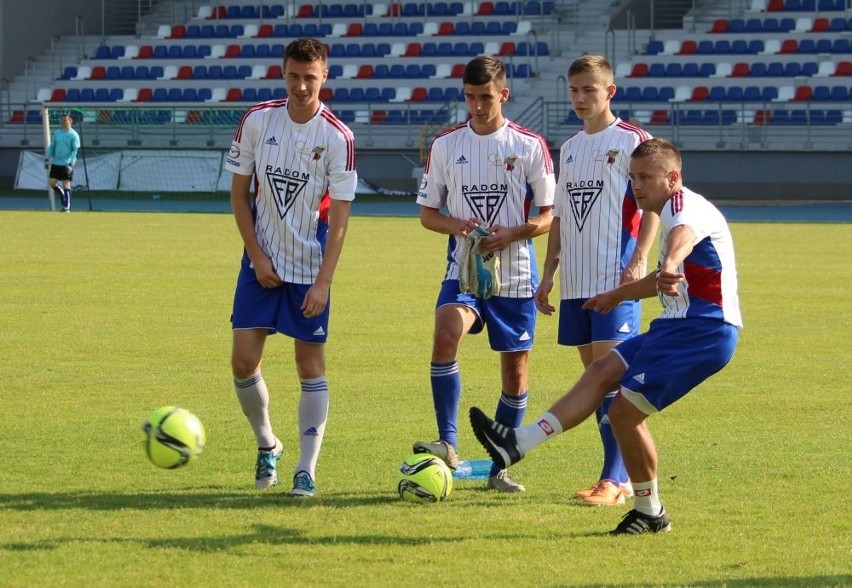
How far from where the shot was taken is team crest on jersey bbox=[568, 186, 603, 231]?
6.34m

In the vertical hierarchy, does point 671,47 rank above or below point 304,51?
above

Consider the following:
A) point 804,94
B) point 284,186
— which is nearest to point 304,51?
point 284,186

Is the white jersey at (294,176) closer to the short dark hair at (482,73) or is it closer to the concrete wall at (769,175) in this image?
the short dark hair at (482,73)

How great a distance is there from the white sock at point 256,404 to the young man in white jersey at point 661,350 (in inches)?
57.7

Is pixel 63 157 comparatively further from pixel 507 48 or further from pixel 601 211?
pixel 601 211

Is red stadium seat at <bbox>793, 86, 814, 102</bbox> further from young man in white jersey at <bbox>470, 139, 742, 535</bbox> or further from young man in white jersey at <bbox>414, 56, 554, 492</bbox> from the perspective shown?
young man in white jersey at <bbox>470, 139, 742, 535</bbox>

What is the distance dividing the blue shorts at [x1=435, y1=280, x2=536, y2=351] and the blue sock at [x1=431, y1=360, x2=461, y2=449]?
265mm

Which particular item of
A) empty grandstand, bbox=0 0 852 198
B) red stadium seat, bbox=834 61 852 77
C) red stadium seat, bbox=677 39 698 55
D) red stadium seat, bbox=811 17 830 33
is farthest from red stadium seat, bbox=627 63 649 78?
red stadium seat, bbox=834 61 852 77

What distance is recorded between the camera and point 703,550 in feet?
16.8

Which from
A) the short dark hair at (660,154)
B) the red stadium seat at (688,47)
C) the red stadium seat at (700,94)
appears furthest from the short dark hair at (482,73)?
the red stadium seat at (688,47)

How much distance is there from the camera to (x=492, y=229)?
254 inches

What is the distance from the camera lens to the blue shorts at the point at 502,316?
21.3ft

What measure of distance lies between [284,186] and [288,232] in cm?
Result: 22

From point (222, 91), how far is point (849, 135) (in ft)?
58.2
